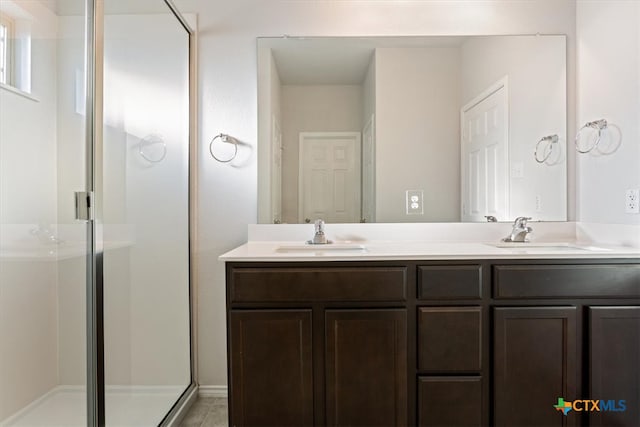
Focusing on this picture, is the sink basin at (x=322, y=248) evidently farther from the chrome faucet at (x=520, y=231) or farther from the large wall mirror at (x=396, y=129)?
the chrome faucet at (x=520, y=231)

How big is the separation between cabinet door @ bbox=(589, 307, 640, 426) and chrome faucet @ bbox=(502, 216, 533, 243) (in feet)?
1.86

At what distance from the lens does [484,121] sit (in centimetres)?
220

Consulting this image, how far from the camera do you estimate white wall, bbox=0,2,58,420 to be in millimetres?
1102

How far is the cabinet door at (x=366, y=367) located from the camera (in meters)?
1.61

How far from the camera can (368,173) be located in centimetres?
222

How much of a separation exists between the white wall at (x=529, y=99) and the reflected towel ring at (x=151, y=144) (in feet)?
5.16

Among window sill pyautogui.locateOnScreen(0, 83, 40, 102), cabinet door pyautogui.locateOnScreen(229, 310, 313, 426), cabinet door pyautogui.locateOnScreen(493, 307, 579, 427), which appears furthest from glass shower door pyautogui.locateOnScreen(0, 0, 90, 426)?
cabinet door pyautogui.locateOnScreen(493, 307, 579, 427)

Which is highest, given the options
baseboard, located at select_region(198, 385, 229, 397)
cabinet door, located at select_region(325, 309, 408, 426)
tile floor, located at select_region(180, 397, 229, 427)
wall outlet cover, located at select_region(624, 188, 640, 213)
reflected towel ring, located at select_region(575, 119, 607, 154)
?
reflected towel ring, located at select_region(575, 119, 607, 154)

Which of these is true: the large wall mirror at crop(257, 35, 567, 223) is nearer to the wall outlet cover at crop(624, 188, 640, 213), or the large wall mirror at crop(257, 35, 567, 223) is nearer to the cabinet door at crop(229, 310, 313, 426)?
the wall outlet cover at crop(624, 188, 640, 213)

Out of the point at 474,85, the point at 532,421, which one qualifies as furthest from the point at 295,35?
the point at 532,421

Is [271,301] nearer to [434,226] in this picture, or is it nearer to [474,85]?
[434,226]

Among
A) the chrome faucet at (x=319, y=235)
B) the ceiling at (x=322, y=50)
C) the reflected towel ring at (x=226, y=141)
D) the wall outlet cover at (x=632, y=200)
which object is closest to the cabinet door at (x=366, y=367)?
the chrome faucet at (x=319, y=235)

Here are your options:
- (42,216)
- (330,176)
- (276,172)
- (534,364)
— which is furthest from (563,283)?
(42,216)

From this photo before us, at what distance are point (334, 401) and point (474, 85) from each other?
5.74ft
